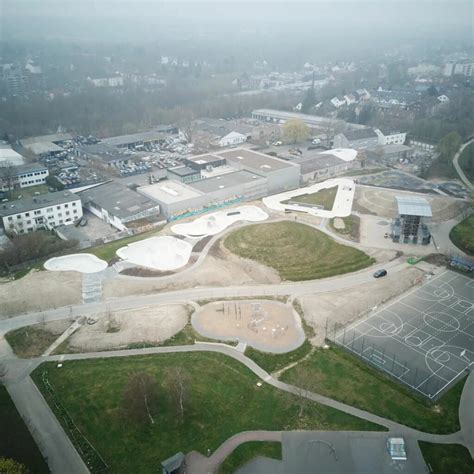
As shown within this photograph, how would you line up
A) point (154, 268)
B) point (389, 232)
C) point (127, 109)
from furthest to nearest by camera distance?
point (127, 109) < point (389, 232) < point (154, 268)

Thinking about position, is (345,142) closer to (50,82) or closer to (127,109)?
(127,109)

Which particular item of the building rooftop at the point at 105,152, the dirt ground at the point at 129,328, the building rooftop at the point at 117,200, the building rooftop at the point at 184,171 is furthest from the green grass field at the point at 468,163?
the building rooftop at the point at 105,152

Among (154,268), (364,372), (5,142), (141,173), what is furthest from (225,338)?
(5,142)

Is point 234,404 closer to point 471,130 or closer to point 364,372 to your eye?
point 364,372

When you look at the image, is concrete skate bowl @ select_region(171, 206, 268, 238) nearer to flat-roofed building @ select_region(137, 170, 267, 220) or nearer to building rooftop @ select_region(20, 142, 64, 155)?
flat-roofed building @ select_region(137, 170, 267, 220)

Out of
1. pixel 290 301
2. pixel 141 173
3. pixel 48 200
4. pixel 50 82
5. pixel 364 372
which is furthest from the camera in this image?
pixel 50 82

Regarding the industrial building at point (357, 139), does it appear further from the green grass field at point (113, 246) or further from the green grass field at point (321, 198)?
the green grass field at point (113, 246)

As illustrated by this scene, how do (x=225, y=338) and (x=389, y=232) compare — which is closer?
(x=225, y=338)
